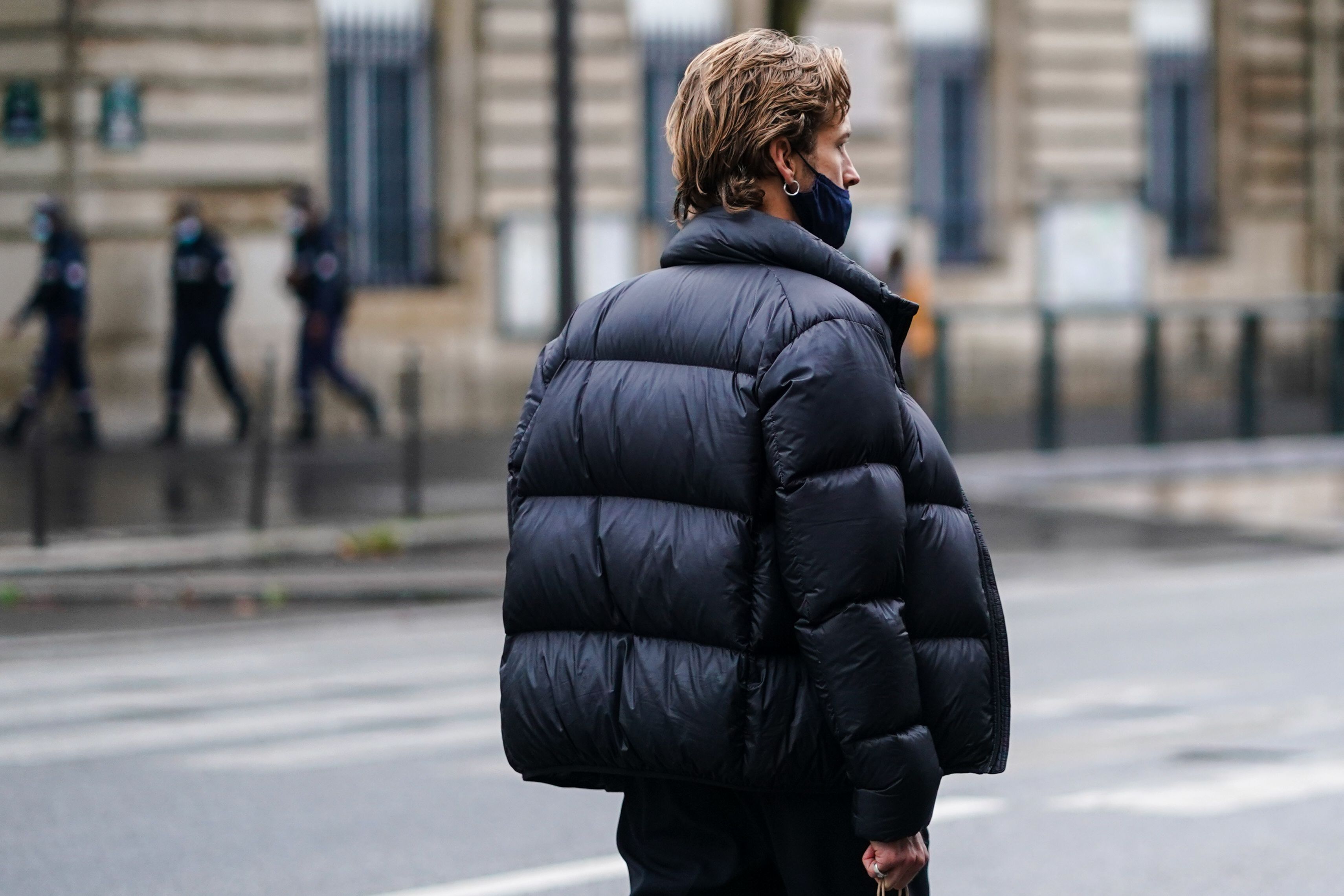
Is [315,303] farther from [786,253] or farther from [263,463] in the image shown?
[786,253]

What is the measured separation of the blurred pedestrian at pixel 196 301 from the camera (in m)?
17.7

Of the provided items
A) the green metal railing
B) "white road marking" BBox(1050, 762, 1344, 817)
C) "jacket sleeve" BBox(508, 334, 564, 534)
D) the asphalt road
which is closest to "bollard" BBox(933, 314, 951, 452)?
the green metal railing

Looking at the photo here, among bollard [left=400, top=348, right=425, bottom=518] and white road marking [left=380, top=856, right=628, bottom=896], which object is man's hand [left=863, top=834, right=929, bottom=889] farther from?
bollard [left=400, top=348, right=425, bottom=518]

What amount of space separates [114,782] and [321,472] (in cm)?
929

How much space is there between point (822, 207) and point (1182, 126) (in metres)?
22.2

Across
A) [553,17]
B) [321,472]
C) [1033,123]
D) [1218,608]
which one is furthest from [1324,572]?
[1033,123]

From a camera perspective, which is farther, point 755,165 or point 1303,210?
point 1303,210

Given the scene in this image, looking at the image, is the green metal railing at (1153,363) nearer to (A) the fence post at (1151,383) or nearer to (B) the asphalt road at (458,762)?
(A) the fence post at (1151,383)

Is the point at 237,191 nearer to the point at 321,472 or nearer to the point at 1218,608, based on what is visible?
the point at 321,472

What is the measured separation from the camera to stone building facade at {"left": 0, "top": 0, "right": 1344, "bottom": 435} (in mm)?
18391

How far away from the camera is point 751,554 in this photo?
315 cm

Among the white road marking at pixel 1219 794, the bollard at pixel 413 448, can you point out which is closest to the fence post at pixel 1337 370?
the bollard at pixel 413 448

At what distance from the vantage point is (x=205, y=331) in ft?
58.3

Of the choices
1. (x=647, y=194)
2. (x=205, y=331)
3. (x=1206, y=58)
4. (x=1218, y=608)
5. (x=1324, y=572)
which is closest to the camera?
(x=1218, y=608)
